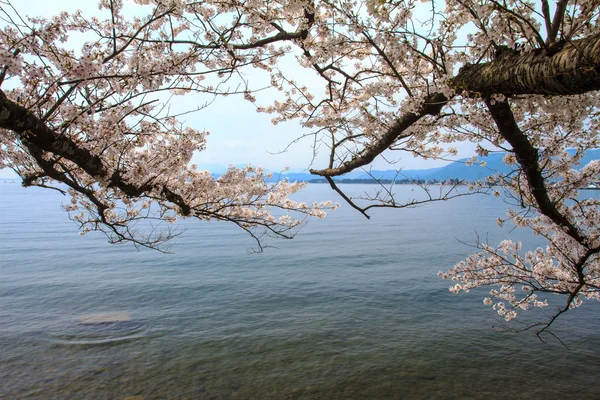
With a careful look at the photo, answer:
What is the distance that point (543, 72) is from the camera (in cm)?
228

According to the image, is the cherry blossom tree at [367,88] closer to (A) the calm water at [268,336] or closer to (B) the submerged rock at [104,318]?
(A) the calm water at [268,336]

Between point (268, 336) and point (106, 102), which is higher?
point (106, 102)

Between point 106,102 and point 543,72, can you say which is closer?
point 543,72

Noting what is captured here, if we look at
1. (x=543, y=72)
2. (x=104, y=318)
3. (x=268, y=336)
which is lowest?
(x=268, y=336)

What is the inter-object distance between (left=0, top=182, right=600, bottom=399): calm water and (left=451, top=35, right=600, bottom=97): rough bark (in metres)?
7.72

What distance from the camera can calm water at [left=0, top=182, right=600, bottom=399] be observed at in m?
8.97

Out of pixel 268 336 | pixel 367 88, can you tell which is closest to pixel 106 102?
pixel 367 88

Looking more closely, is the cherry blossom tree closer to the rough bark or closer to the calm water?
the rough bark

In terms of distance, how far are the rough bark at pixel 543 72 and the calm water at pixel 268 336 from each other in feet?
25.3

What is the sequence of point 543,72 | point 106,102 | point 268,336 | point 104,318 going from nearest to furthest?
point 543,72
point 106,102
point 268,336
point 104,318

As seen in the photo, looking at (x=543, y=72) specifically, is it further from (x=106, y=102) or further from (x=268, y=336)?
(x=268, y=336)

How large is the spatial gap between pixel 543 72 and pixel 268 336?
37.3ft

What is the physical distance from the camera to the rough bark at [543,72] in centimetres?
202

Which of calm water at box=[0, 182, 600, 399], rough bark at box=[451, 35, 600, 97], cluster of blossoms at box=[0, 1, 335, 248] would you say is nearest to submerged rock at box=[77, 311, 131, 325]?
calm water at box=[0, 182, 600, 399]
